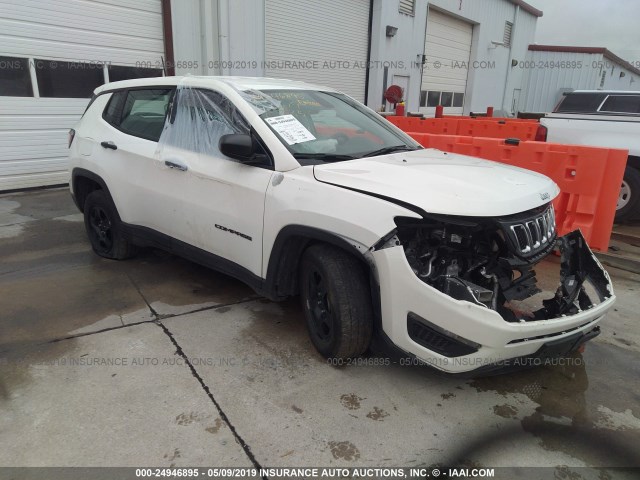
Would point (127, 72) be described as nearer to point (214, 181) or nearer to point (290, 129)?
point (214, 181)

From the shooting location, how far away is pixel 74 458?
222cm

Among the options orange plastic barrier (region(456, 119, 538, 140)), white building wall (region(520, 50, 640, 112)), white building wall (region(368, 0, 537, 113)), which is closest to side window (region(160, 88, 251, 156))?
orange plastic barrier (region(456, 119, 538, 140))

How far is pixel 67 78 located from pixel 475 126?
7356 mm

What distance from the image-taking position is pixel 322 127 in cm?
342

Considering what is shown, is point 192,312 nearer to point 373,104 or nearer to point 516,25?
point 373,104

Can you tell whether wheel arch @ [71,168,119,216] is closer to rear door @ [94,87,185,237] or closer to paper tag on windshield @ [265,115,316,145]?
rear door @ [94,87,185,237]

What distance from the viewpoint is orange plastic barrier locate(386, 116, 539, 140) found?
8.29 meters

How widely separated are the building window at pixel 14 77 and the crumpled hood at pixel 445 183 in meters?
6.82

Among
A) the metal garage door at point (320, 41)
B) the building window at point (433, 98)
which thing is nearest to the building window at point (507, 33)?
the building window at point (433, 98)

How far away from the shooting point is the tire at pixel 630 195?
618 cm

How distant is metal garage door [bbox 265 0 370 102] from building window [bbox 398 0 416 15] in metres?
1.63

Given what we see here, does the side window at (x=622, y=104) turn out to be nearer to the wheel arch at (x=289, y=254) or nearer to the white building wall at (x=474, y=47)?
the wheel arch at (x=289, y=254)

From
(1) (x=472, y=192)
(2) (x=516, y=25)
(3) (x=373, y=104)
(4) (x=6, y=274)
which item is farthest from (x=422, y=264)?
(2) (x=516, y=25)

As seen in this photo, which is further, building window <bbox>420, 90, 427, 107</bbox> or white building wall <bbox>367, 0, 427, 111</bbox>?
building window <bbox>420, 90, 427, 107</bbox>
